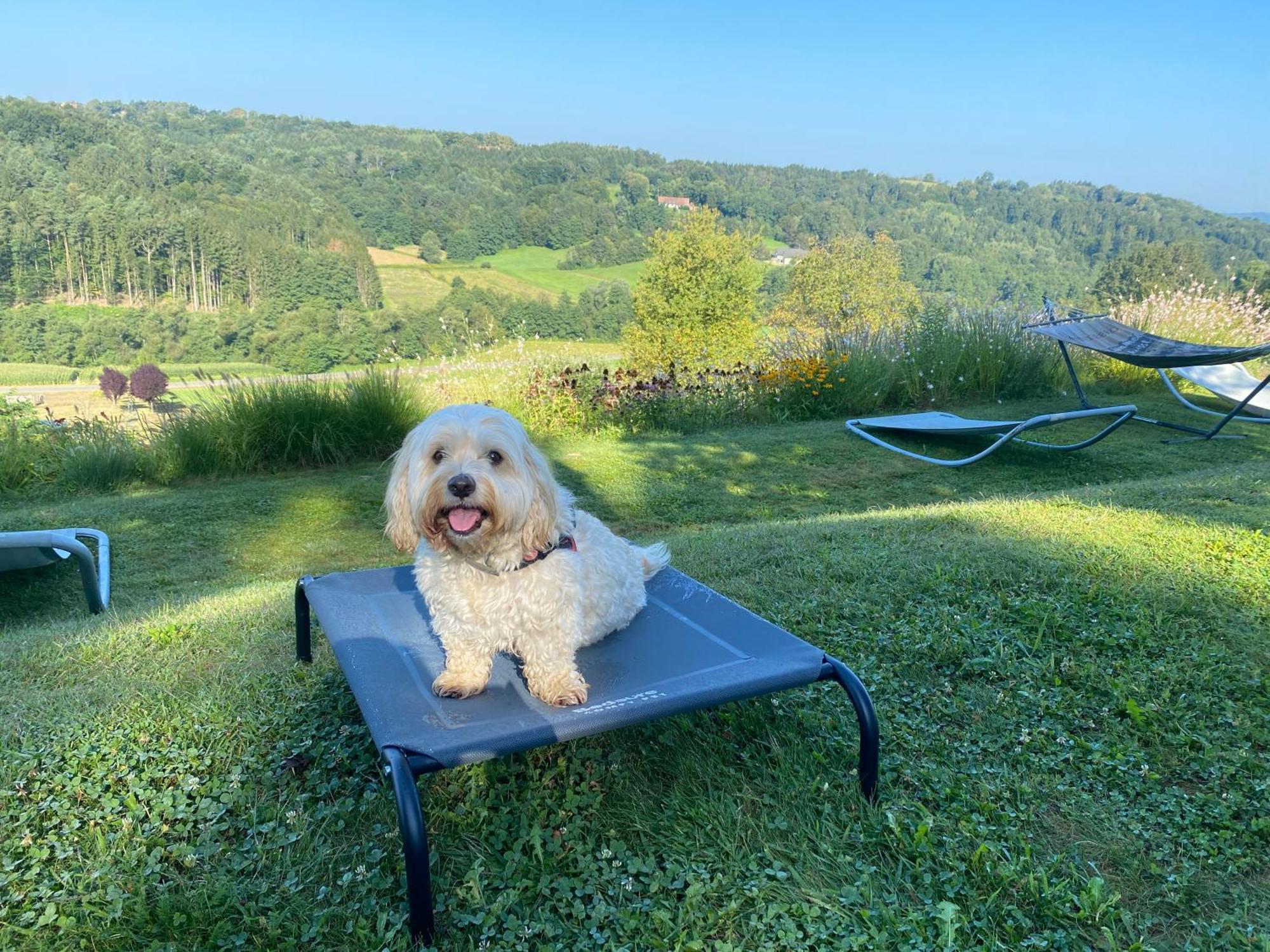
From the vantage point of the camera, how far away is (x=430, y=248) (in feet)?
228

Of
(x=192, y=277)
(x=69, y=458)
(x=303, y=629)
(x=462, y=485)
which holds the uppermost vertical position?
(x=462, y=485)

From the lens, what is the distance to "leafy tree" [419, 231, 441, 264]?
6831cm

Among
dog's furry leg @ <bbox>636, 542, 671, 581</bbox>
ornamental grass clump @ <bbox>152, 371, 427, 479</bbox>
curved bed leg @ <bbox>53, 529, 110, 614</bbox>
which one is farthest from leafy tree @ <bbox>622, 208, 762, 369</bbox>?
dog's furry leg @ <bbox>636, 542, 671, 581</bbox>

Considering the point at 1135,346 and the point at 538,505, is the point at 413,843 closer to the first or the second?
the point at 538,505

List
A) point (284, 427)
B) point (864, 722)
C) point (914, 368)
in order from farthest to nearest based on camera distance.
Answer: point (914, 368)
point (284, 427)
point (864, 722)

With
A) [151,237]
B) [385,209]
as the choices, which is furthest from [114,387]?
[385,209]

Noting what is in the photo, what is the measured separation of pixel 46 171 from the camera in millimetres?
61656

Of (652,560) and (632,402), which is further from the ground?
(652,560)

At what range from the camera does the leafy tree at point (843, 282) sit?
51906mm

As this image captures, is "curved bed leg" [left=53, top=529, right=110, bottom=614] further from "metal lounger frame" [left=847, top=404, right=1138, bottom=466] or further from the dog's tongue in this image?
"metal lounger frame" [left=847, top=404, right=1138, bottom=466]

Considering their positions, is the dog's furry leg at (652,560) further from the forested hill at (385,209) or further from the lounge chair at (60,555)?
the forested hill at (385,209)

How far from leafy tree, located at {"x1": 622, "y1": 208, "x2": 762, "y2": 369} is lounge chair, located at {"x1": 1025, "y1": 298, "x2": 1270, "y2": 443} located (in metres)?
25.9

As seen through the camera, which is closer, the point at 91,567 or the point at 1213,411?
the point at 91,567

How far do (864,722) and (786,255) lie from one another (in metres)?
70.7
